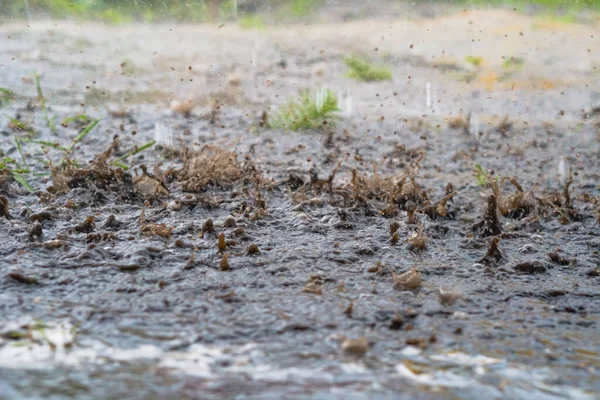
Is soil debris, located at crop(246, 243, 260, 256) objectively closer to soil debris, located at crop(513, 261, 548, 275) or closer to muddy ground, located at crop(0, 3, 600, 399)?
muddy ground, located at crop(0, 3, 600, 399)

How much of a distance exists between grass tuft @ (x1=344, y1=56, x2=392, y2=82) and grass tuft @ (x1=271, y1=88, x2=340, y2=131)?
1.34m

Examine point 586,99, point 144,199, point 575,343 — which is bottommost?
point 575,343

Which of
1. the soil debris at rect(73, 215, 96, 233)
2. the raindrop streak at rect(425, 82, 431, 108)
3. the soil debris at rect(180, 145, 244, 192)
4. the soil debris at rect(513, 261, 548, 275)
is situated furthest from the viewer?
the raindrop streak at rect(425, 82, 431, 108)

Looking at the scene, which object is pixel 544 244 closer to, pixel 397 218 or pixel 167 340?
pixel 397 218

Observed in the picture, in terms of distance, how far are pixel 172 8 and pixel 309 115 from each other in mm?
1867

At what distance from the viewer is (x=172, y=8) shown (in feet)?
19.3

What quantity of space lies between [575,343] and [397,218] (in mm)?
1314

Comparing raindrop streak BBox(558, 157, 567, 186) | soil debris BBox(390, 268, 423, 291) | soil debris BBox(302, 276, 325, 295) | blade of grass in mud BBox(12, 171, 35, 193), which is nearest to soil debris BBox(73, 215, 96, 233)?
blade of grass in mud BBox(12, 171, 35, 193)

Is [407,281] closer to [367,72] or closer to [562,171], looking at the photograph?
[562,171]

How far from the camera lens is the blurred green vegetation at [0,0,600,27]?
581 centimetres

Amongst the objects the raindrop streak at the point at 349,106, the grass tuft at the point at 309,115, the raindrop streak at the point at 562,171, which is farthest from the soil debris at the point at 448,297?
the raindrop streak at the point at 349,106

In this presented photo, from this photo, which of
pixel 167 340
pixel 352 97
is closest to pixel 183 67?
pixel 352 97

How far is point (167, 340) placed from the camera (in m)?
1.79

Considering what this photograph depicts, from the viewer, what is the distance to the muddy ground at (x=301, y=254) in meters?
1.65
